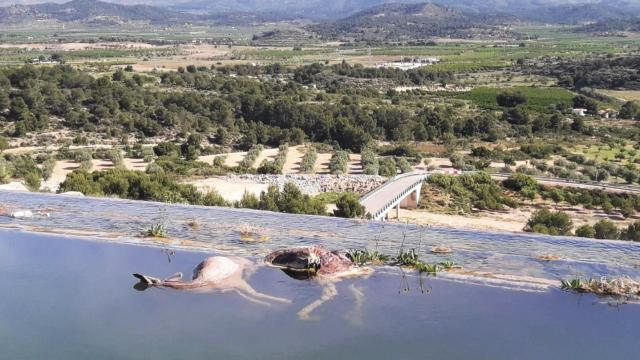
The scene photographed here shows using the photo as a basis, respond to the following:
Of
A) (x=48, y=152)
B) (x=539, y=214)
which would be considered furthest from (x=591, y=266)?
(x=48, y=152)

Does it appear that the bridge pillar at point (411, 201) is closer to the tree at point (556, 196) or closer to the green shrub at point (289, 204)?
the tree at point (556, 196)

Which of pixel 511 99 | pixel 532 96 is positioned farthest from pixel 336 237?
pixel 532 96

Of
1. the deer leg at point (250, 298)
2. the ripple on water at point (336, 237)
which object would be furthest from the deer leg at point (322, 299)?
the ripple on water at point (336, 237)

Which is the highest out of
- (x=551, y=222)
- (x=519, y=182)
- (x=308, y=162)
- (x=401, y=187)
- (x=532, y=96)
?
(x=401, y=187)

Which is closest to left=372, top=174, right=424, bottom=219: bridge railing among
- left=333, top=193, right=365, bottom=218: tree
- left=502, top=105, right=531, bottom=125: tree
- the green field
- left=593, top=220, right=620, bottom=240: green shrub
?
left=333, top=193, right=365, bottom=218: tree

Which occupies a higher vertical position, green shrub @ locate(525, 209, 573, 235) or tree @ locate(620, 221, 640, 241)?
tree @ locate(620, 221, 640, 241)

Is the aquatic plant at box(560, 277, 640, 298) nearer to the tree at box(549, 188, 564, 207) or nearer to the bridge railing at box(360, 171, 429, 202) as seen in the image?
the bridge railing at box(360, 171, 429, 202)

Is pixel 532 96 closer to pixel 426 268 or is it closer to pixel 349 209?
pixel 349 209

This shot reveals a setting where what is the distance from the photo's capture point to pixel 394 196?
2822 centimetres

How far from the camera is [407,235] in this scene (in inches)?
601

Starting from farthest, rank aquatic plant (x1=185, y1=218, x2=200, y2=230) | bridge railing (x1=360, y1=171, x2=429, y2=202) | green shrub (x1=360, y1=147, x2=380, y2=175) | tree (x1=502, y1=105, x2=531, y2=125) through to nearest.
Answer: tree (x1=502, y1=105, x2=531, y2=125), green shrub (x1=360, y1=147, x2=380, y2=175), bridge railing (x1=360, y1=171, x2=429, y2=202), aquatic plant (x1=185, y1=218, x2=200, y2=230)

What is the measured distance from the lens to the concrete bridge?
25750 millimetres

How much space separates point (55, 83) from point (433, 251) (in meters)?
52.3

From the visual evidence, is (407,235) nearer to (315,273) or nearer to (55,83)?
(315,273)
